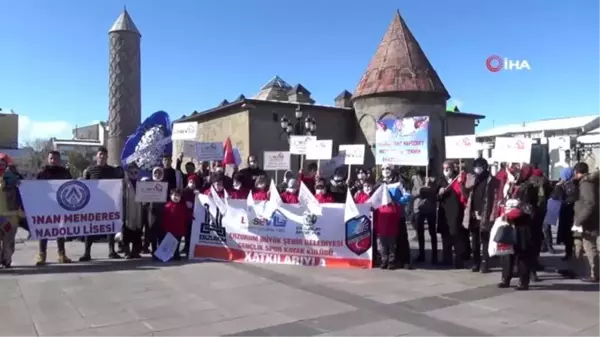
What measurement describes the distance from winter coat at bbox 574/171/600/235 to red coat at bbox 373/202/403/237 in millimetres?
2791

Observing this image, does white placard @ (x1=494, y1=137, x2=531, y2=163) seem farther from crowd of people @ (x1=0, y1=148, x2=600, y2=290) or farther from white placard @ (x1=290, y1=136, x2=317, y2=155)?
white placard @ (x1=290, y1=136, x2=317, y2=155)

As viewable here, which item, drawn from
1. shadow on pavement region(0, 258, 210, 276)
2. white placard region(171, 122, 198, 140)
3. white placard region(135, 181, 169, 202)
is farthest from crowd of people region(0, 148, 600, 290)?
white placard region(171, 122, 198, 140)

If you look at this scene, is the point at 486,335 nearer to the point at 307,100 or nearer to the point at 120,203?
the point at 120,203

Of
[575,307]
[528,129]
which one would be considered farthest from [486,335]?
[528,129]

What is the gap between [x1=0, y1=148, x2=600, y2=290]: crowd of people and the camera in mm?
7527

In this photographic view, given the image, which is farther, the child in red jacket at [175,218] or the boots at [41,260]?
the child in red jacket at [175,218]

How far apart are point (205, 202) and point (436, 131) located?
91.0ft

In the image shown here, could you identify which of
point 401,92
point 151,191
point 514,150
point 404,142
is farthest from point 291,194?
point 401,92

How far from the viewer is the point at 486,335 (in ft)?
17.0

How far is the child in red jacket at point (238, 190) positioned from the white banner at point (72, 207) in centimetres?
219

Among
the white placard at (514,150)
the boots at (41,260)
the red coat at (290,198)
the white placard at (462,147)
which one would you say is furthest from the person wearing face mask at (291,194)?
the boots at (41,260)

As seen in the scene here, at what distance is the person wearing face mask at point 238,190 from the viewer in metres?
10.2

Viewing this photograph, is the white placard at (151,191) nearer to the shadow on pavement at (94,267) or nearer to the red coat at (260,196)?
the shadow on pavement at (94,267)

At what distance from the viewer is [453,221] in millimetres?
9102
